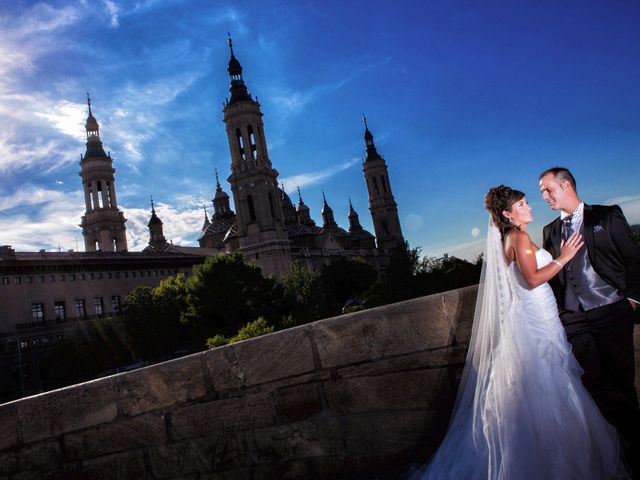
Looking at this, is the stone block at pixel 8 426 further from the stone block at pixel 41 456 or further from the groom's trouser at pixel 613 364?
the groom's trouser at pixel 613 364

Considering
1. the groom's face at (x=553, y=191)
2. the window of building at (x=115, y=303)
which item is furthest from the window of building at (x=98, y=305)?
the groom's face at (x=553, y=191)

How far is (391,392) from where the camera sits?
4109mm

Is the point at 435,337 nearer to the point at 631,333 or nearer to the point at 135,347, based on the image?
the point at 631,333

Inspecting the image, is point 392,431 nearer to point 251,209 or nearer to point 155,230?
point 251,209

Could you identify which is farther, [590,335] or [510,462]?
[590,335]

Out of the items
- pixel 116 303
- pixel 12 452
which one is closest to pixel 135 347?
pixel 116 303

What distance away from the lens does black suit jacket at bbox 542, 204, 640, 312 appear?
3.51 metres

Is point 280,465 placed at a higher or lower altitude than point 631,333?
lower

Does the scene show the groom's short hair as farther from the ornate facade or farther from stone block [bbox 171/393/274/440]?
the ornate facade

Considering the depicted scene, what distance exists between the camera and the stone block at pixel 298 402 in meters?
4.25

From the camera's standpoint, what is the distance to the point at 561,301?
3855mm

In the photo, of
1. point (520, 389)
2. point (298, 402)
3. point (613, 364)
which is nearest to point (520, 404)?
point (520, 389)

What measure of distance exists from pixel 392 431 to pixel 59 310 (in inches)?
2632

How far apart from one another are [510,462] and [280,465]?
68.0 inches
